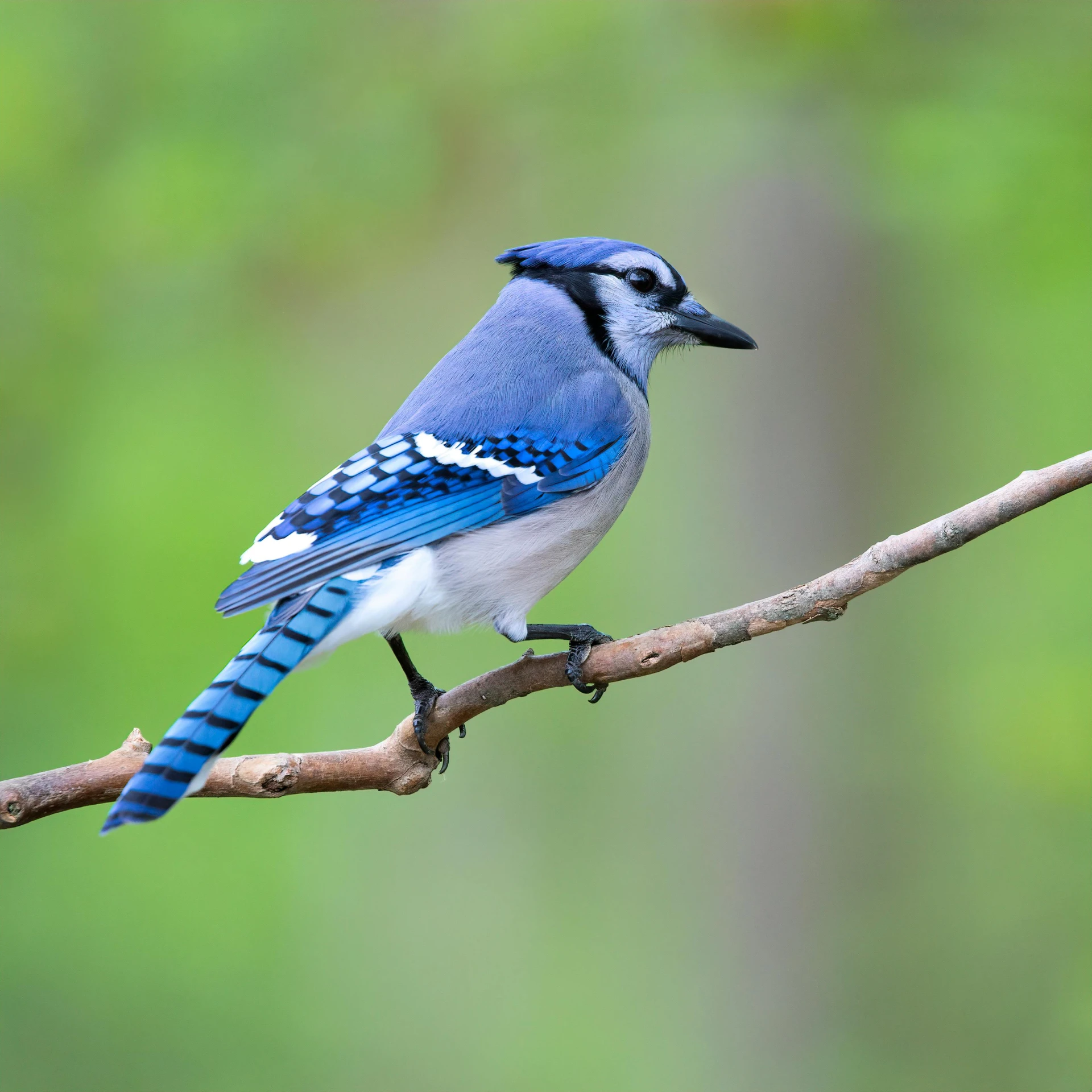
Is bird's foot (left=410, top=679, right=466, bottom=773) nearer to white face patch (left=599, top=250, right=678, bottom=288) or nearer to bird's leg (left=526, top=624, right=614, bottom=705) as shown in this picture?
bird's leg (left=526, top=624, right=614, bottom=705)

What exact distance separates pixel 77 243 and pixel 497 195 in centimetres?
160

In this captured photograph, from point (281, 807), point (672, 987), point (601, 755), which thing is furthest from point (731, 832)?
point (281, 807)

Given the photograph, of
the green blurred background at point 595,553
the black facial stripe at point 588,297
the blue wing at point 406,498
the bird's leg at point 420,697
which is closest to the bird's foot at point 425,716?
the bird's leg at point 420,697

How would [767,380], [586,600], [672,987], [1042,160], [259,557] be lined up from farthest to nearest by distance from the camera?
1. [586,600]
2. [672,987]
3. [767,380]
4. [1042,160]
5. [259,557]

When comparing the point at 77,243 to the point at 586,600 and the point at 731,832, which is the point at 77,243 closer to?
the point at 586,600

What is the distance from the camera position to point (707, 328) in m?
3.23

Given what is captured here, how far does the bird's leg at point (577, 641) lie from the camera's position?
8.23ft

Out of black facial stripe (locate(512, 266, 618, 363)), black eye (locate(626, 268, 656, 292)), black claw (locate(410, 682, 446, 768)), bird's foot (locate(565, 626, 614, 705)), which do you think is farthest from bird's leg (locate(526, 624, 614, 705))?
black eye (locate(626, 268, 656, 292))

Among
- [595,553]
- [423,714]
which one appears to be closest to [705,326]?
[423,714]

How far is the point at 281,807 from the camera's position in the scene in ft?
18.9

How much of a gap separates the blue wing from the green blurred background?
1.58m

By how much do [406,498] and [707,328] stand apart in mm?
1019

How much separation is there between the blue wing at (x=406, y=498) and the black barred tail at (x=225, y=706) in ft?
0.19

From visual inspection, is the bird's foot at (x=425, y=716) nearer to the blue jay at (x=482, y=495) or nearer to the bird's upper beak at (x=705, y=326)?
the blue jay at (x=482, y=495)
